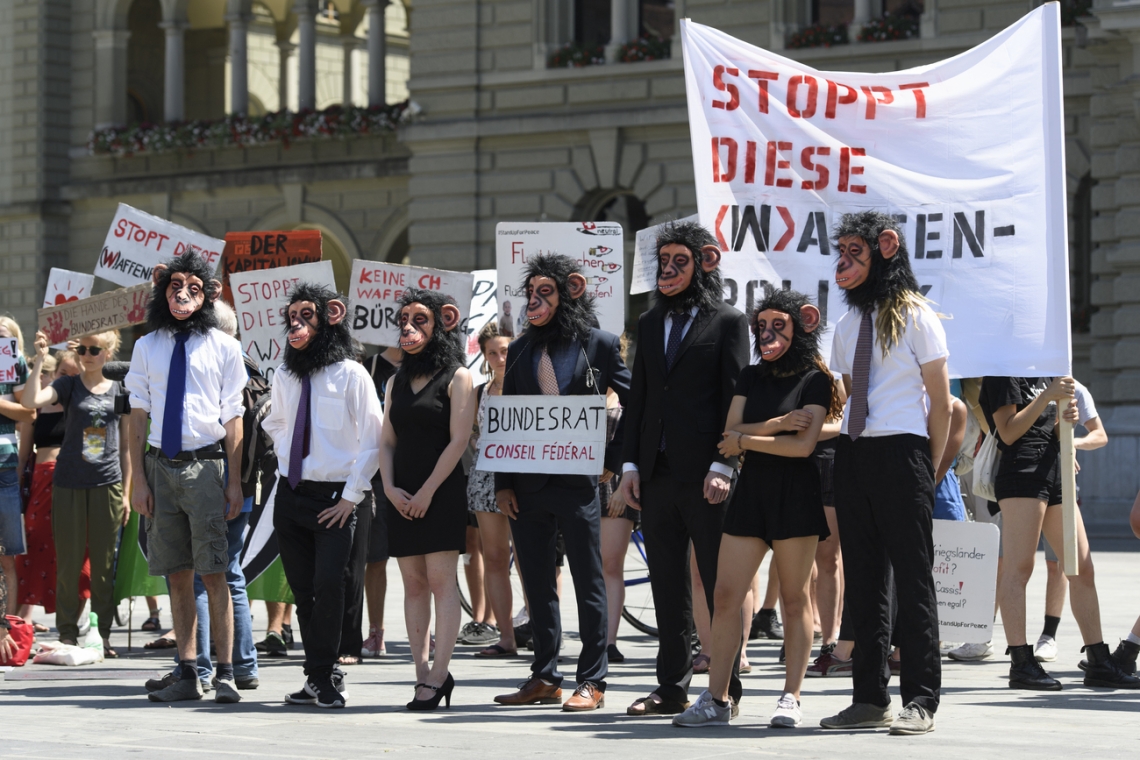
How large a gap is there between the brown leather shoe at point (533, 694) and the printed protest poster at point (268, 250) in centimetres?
388

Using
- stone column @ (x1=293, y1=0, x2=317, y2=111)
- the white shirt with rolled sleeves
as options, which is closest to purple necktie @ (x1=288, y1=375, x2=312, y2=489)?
the white shirt with rolled sleeves

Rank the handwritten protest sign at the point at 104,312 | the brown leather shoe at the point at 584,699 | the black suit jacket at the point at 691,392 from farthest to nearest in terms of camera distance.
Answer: the handwritten protest sign at the point at 104,312, the brown leather shoe at the point at 584,699, the black suit jacket at the point at 691,392

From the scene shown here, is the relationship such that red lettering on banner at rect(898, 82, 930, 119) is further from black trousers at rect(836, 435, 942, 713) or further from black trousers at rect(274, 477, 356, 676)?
black trousers at rect(274, 477, 356, 676)

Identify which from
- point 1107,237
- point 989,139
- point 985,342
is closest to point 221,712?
point 985,342

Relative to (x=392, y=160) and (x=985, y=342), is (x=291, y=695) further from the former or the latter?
(x=392, y=160)

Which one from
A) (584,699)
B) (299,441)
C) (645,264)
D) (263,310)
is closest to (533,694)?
(584,699)

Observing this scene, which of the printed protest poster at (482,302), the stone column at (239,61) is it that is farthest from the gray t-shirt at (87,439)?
the stone column at (239,61)

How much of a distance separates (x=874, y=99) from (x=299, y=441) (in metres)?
3.08

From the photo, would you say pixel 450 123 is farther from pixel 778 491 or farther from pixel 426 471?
pixel 778 491

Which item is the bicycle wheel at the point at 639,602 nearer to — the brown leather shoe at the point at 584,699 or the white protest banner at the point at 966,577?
the white protest banner at the point at 966,577

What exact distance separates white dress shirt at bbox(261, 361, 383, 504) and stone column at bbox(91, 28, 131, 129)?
86.8 feet

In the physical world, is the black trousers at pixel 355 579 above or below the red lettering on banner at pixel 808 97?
below

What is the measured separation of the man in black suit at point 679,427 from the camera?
290 inches

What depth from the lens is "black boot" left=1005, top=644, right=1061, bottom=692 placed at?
27.0 ft
